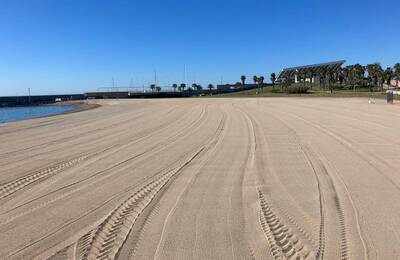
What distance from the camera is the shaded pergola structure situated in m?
103

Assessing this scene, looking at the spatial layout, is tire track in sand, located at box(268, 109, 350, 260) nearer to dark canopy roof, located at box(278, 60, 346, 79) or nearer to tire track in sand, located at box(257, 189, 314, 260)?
tire track in sand, located at box(257, 189, 314, 260)

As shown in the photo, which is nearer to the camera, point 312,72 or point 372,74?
point 372,74

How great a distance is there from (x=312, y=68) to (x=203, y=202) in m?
113

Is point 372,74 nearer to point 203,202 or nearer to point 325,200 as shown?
point 325,200

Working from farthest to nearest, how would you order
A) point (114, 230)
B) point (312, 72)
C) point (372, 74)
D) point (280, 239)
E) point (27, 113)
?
point (312, 72) → point (372, 74) → point (27, 113) → point (114, 230) → point (280, 239)

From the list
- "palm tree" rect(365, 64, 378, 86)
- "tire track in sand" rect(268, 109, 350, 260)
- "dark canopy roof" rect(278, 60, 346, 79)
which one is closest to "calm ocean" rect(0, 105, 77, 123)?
"tire track in sand" rect(268, 109, 350, 260)

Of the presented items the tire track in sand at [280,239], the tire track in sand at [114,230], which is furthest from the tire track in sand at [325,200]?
the tire track in sand at [114,230]

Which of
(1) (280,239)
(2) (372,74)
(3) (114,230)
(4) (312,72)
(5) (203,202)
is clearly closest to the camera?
(1) (280,239)

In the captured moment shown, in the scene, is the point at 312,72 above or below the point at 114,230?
above

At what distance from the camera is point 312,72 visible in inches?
4432

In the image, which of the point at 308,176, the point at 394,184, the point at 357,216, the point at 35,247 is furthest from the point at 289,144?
the point at 35,247

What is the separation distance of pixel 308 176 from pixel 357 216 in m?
2.73

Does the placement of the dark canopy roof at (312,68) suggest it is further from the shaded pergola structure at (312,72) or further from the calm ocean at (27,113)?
the calm ocean at (27,113)

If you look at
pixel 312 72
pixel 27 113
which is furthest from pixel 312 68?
pixel 27 113
